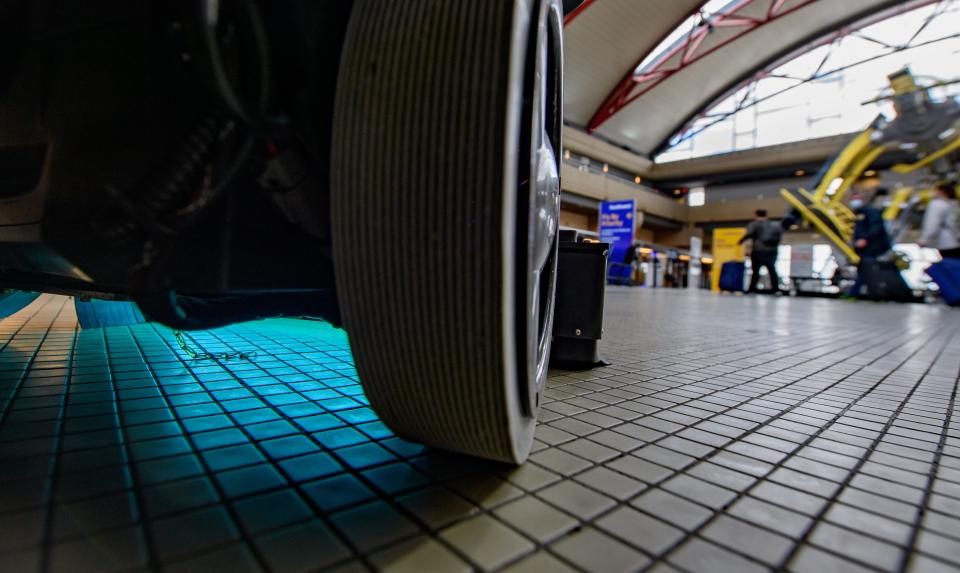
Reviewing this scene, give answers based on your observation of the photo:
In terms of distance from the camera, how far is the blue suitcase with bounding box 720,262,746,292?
13.3 m

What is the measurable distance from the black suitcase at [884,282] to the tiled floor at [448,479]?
11.0 metres

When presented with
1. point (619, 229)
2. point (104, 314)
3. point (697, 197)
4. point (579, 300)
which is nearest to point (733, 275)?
point (619, 229)

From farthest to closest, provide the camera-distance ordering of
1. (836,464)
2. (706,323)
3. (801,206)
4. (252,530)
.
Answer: (801,206)
(706,323)
(836,464)
(252,530)

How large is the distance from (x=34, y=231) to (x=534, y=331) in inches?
31.1

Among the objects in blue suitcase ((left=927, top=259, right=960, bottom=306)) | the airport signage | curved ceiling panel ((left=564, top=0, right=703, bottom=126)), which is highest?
curved ceiling panel ((left=564, top=0, right=703, bottom=126))

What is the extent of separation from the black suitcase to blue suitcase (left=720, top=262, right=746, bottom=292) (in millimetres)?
3257

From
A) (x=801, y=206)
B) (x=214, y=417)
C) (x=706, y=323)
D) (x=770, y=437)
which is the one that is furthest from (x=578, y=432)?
(x=801, y=206)

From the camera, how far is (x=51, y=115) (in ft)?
2.12

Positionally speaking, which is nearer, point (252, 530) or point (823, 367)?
point (252, 530)

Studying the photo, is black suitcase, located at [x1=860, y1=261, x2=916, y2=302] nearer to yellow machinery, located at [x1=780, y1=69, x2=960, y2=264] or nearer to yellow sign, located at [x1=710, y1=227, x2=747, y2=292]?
yellow machinery, located at [x1=780, y1=69, x2=960, y2=264]

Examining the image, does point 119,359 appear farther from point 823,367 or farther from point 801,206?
point 801,206

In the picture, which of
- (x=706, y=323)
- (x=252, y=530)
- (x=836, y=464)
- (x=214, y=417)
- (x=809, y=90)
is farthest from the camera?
(x=809, y=90)

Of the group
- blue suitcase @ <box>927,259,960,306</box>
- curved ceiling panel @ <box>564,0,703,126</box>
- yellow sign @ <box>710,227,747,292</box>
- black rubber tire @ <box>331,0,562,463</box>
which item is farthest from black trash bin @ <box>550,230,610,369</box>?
curved ceiling panel @ <box>564,0,703,126</box>

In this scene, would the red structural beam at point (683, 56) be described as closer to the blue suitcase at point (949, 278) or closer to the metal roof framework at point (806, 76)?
the metal roof framework at point (806, 76)
